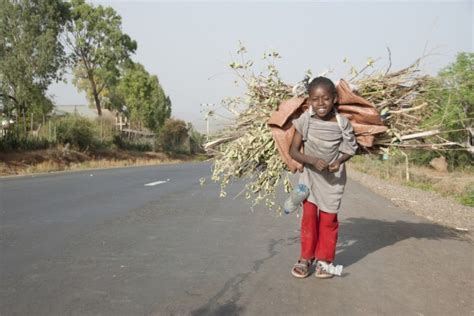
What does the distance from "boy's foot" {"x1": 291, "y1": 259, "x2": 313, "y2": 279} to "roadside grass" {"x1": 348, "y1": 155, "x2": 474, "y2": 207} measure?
216 inches

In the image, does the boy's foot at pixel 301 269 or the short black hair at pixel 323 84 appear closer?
the short black hair at pixel 323 84

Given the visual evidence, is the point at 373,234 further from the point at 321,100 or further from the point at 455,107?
the point at 455,107

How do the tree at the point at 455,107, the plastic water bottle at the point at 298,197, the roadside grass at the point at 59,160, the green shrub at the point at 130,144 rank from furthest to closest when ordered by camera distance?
the green shrub at the point at 130,144 < the roadside grass at the point at 59,160 < the tree at the point at 455,107 < the plastic water bottle at the point at 298,197

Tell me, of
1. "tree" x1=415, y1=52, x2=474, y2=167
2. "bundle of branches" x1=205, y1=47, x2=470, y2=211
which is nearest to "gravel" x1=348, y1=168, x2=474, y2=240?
"tree" x1=415, y1=52, x2=474, y2=167

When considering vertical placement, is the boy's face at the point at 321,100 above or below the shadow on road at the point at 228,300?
above

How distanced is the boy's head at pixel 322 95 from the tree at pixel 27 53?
31284 mm

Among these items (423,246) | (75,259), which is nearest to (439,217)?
(423,246)

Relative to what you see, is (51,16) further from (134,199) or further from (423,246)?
(423,246)

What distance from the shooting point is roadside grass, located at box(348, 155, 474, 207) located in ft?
47.5

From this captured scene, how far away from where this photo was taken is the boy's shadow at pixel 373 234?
593cm

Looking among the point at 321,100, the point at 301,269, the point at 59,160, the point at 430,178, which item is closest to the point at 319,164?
the point at 321,100

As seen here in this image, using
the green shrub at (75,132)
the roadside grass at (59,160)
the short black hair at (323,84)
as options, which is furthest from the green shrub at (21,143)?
the short black hair at (323,84)

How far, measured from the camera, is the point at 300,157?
15.8 feet

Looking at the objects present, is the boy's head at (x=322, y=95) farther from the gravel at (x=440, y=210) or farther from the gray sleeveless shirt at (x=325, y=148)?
the gravel at (x=440, y=210)
